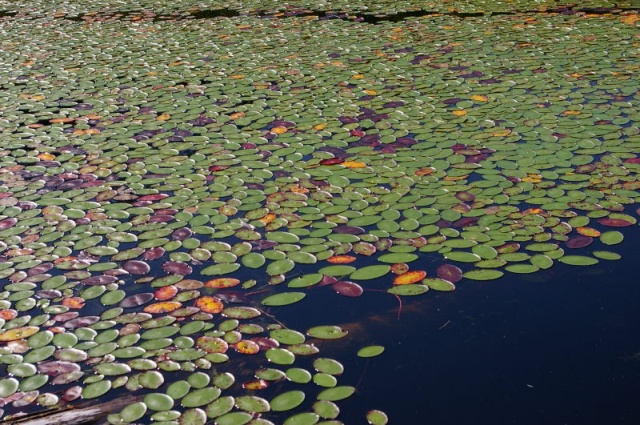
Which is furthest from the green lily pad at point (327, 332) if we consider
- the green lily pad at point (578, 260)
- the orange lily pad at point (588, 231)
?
the orange lily pad at point (588, 231)

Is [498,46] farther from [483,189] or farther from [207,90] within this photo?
[483,189]

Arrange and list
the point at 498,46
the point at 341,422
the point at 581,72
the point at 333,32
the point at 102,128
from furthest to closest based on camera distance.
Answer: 1. the point at 333,32
2. the point at 498,46
3. the point at 581,72
4. the point at 102,128
5. the point at 341,422

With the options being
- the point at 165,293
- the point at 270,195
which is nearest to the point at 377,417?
the point at 165,293

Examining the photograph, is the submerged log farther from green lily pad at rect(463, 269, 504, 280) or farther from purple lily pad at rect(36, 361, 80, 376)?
green lily pad at rect(463, 269, 504, 280)

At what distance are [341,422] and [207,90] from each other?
2548 mm

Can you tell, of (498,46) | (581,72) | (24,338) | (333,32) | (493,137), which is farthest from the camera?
(333,32)

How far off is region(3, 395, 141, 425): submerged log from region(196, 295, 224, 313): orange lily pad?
38 cm

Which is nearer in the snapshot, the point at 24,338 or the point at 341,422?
the point at 341,422

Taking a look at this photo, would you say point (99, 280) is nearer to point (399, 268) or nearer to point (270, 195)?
point (270, 195)

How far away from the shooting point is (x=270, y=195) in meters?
2.76

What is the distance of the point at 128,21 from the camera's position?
5.66m

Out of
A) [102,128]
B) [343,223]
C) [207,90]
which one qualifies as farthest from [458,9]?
[343,223]

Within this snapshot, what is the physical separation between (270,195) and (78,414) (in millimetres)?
1173

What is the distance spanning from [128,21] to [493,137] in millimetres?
3433
